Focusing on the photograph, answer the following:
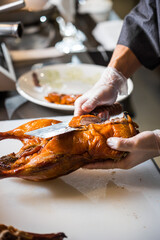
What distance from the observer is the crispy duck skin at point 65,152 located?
1.16 m

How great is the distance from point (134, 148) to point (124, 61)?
0.77m

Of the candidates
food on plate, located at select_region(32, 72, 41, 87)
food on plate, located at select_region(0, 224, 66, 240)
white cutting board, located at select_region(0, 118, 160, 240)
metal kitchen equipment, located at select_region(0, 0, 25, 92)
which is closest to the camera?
food on plate, located at select_region(0, 224, 66, 240)

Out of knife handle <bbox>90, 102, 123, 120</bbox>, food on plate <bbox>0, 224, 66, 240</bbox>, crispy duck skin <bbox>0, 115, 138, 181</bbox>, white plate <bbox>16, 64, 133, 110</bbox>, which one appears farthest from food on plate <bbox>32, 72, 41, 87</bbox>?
food on plate <bbox>0, 224, 66, 240</bbox>

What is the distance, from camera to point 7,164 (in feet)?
3.97

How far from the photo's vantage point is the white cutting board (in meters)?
1.11

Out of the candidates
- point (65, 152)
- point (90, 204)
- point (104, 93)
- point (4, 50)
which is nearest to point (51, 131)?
point (65, 152)

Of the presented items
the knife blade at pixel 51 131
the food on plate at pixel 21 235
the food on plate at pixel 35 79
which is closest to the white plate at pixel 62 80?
the food on plate at pixel 35 79

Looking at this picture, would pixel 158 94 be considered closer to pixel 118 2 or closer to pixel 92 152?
pixel 92 152

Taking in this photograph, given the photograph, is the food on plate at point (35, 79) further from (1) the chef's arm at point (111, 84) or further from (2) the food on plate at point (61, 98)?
(1) the chef's arm at point (111, 84)

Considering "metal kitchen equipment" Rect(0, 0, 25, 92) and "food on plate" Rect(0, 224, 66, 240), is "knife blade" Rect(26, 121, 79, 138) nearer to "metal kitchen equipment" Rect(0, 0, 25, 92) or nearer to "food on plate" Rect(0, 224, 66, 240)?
"food on plate" Rect(0, 224, 66, 240)

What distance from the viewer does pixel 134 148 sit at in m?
1.19

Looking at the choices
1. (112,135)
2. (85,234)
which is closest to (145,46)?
(112,135)

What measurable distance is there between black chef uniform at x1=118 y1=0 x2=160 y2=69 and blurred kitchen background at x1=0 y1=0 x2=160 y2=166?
27cm

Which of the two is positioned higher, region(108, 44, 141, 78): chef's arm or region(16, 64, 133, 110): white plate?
region(108, 44, 141, 78): chef's arm
